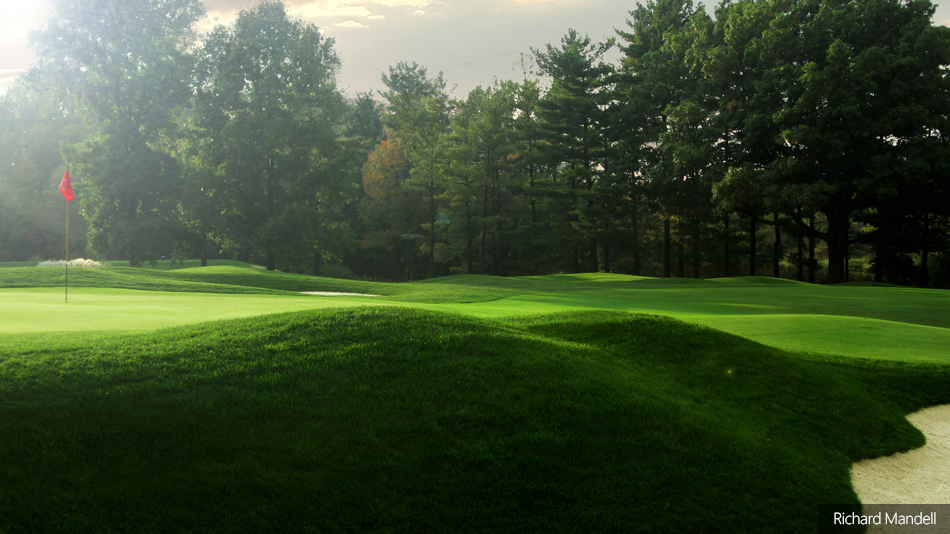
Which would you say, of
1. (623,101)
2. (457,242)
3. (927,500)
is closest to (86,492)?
(927,500)

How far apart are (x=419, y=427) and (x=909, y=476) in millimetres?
4937

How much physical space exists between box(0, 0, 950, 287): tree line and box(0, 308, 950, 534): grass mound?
24681 mm

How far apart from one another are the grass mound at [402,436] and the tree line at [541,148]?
24.7 metres

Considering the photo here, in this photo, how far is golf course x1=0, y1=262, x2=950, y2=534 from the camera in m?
4.37

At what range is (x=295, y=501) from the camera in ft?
14.3

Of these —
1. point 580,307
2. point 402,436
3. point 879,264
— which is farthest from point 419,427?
point 879,264

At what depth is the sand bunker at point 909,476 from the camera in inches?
214

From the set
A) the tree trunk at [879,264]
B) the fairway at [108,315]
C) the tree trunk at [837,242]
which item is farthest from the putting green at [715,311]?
the tree trunk at [879,264]

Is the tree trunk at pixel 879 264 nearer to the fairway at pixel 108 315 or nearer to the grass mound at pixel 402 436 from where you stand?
the grass mound at pixel 402 436

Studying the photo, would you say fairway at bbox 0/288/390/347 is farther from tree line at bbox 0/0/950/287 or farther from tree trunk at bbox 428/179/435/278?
tree trunk at bbox 428/179/435/278

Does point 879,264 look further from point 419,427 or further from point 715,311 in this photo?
point 419,427

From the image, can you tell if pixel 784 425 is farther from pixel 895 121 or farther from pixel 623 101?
pixel 623 101

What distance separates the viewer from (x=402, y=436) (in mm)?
5078

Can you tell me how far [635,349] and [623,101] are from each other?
3672 centimetres
